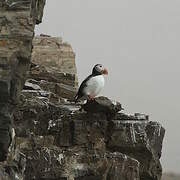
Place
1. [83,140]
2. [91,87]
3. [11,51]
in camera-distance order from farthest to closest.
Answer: [91,87] < [83,140] < [11,51]

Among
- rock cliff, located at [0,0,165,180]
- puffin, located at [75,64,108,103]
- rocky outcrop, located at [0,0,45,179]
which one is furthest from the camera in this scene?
puffin, located at [75,64,108,103]

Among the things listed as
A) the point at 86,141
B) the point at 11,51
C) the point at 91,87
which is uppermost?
the point at 11,51

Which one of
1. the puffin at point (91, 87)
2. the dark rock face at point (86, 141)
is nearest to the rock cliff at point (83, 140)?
the dark rock face at point (86, 141)

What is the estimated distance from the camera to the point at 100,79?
20016 mm

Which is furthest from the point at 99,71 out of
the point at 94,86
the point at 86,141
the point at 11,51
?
the point at 11,51

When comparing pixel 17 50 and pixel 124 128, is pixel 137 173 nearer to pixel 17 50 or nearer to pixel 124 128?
pixel 124 128

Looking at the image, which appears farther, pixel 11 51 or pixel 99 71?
pixel 99 71

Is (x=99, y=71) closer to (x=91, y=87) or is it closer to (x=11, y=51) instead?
(x=91, y=87)

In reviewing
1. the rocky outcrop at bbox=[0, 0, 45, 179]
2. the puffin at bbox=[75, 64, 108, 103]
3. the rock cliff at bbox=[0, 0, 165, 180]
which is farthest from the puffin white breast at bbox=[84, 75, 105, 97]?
the rocky outcrop at bbox=[0, 0, 45, 179]

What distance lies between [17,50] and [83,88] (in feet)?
29.3

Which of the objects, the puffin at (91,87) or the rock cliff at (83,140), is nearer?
the rock cliff at (83,140)

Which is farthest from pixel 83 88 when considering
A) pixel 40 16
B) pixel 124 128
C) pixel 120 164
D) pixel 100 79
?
pixel 40 16

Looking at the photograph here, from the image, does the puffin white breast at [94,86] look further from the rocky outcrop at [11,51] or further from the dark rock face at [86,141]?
the rocky outcrop at [11,51]

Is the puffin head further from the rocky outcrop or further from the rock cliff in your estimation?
the rocky outcrop
